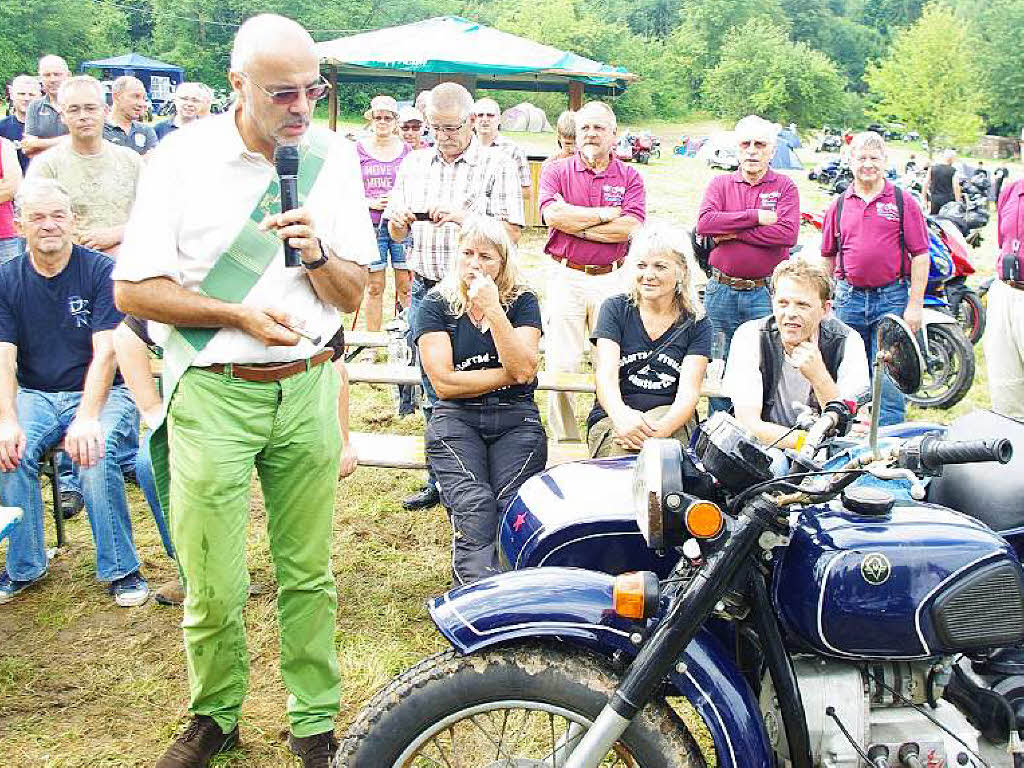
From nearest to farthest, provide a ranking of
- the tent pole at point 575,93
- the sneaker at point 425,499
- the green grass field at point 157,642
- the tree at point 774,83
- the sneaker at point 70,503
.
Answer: the green grass field at point 157,642 → the sneaker at point 70,503 → the sneaker at point 425,499 → the tent pole at point 575,93 → the tree at point 774,83

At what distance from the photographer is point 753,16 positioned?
74750 mm

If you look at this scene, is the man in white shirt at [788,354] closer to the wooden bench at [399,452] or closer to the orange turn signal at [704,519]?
the wooden bench at [399,452]

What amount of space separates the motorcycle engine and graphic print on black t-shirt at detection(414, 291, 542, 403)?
1975mm

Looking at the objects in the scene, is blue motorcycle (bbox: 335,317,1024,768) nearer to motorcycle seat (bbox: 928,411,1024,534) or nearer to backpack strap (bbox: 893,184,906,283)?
motorcycle seat (bbox: 928,411,1024,534)

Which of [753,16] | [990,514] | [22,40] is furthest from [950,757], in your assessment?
[753,16]

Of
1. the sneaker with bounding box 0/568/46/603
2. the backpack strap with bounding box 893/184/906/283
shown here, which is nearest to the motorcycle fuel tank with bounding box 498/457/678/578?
the sneaker with bounding box 0/568/46/603

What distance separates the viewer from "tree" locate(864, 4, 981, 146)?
3722 centimetres

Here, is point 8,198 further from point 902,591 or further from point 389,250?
point 902,591

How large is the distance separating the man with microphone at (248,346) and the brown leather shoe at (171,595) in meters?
1.13

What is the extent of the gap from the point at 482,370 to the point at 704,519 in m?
2.08

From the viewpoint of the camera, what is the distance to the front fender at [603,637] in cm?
196

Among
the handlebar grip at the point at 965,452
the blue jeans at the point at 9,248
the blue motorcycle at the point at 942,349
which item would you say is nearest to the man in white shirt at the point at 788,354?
the handlebar grip at the point at 965,452

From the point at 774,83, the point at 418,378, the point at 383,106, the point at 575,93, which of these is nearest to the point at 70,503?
the point at 418,378

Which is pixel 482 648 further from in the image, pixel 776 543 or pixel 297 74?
pixel 297 74
